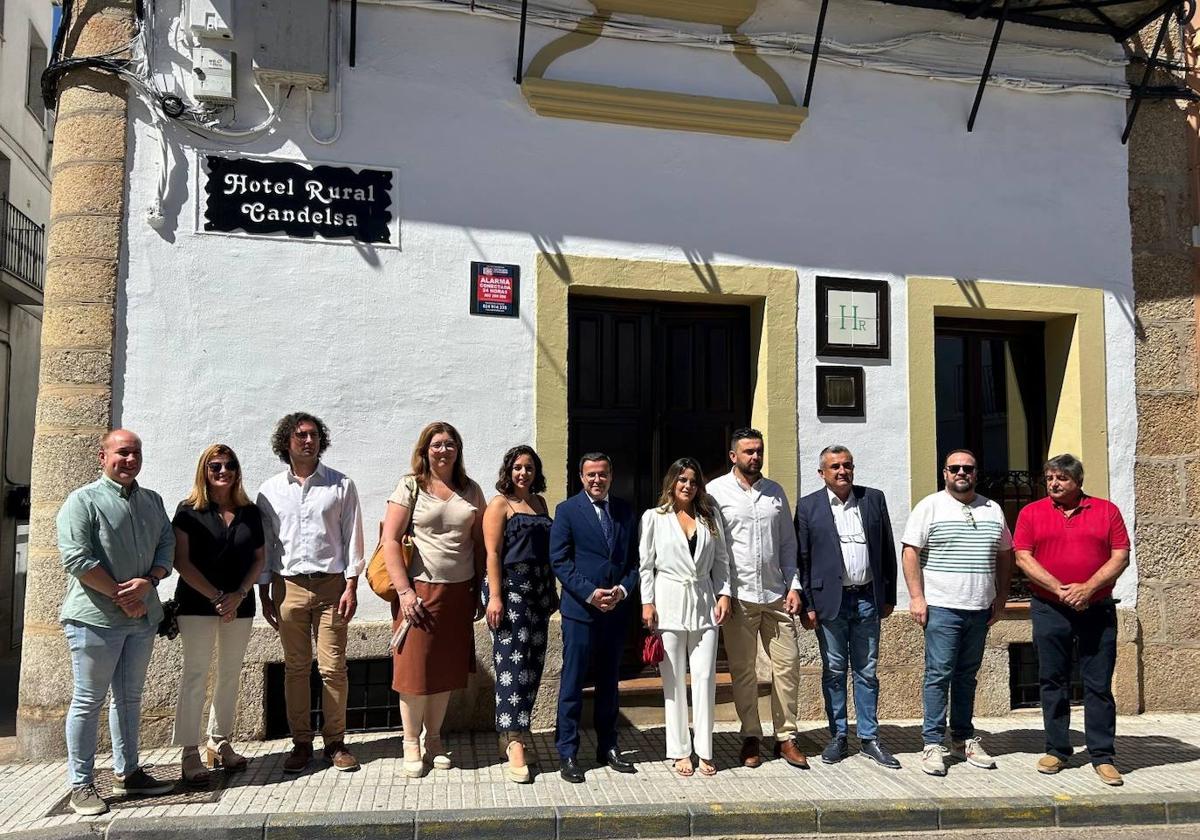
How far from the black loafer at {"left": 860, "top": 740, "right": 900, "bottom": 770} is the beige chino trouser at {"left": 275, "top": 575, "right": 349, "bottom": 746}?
9.54 ft

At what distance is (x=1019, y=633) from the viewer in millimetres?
6918

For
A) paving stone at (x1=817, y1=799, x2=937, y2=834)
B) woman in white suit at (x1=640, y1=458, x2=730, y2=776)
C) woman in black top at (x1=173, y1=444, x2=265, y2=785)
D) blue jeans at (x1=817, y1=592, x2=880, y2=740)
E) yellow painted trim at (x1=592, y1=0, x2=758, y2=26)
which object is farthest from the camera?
yellow painted trim at (x1=592, y1=0, x2=758, y2=26)

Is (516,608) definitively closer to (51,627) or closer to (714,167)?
(51,627)

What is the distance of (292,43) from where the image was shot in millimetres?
6020

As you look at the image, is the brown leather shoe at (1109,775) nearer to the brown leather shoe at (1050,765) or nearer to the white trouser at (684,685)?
the brown leather shoe at (1050,765)

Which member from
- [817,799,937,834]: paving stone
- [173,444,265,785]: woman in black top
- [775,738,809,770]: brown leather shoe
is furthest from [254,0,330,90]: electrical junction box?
[817,799,937,834]: paving stone

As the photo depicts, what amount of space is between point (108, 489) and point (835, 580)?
12.3 feet

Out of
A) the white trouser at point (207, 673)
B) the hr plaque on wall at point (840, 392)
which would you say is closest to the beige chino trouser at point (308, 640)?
the white trouser at point (207, 673)

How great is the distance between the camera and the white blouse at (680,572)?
520cm

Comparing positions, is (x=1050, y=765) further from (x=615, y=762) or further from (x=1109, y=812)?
(x=615, y=762)

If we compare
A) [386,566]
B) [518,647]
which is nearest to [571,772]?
[518,647]

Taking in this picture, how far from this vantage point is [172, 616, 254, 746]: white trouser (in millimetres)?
4969

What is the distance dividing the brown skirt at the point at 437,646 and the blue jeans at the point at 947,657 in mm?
2557

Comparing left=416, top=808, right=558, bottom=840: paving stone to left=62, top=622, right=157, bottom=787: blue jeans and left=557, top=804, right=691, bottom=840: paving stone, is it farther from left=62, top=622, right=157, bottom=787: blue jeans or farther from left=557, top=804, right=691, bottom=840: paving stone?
left=62, top=622, right=157, bottom=787: blue jeans
